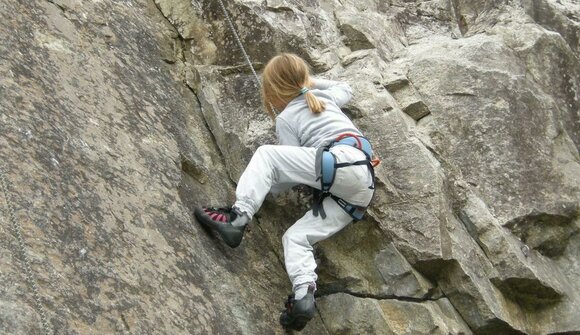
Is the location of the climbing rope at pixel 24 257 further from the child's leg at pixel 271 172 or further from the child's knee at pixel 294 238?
the child's knee at pixel 294 238

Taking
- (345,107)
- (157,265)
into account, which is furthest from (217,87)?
(157,265)

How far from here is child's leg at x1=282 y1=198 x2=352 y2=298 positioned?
6621 mm

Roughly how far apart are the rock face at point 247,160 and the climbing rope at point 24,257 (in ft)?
0.06

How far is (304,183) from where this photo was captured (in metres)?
7.05

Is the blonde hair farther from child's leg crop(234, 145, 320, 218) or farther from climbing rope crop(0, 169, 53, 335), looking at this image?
climbing rope crop(0, 169, 53, 335)

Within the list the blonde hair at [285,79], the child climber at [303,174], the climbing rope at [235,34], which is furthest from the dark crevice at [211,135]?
the blonde hair at [285,79]

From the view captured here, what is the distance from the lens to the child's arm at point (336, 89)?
7.75m

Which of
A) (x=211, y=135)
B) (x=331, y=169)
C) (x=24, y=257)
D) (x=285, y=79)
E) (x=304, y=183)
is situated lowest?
(x=211, y=135)

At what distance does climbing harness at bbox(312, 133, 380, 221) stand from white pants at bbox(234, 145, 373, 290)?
1.9 inches

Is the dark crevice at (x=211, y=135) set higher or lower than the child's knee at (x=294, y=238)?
lower

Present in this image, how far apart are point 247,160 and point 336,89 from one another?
124 centimetres

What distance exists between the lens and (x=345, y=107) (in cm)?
838

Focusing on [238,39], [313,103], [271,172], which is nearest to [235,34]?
[238,39]

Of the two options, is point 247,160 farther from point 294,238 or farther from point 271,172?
point 294,238
